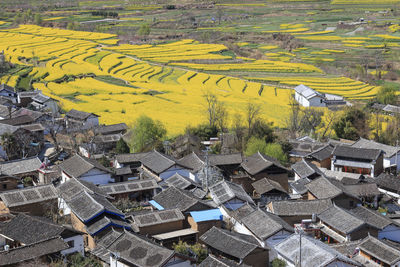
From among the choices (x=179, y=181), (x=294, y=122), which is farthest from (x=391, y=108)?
(x=179, y=181)

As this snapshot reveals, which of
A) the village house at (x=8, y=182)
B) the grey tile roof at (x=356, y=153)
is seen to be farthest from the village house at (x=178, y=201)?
the grey tile roof at (x=356, y=153)

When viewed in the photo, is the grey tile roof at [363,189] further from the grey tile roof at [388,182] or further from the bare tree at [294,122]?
the bare tree at [294,122]

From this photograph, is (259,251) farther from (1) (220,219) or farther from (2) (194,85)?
(2) (194,85)

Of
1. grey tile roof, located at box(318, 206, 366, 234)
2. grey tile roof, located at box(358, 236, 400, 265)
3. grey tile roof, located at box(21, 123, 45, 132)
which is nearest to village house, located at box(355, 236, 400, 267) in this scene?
grey tile roof, located at box(358, 236, 400, 265)

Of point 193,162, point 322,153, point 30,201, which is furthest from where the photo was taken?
point 322,153

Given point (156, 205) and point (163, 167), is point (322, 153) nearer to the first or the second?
point (163, 167)

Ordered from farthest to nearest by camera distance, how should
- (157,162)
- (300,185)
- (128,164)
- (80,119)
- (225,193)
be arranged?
(80,119), (128,164), (157,162), (300,185), (225,193)
